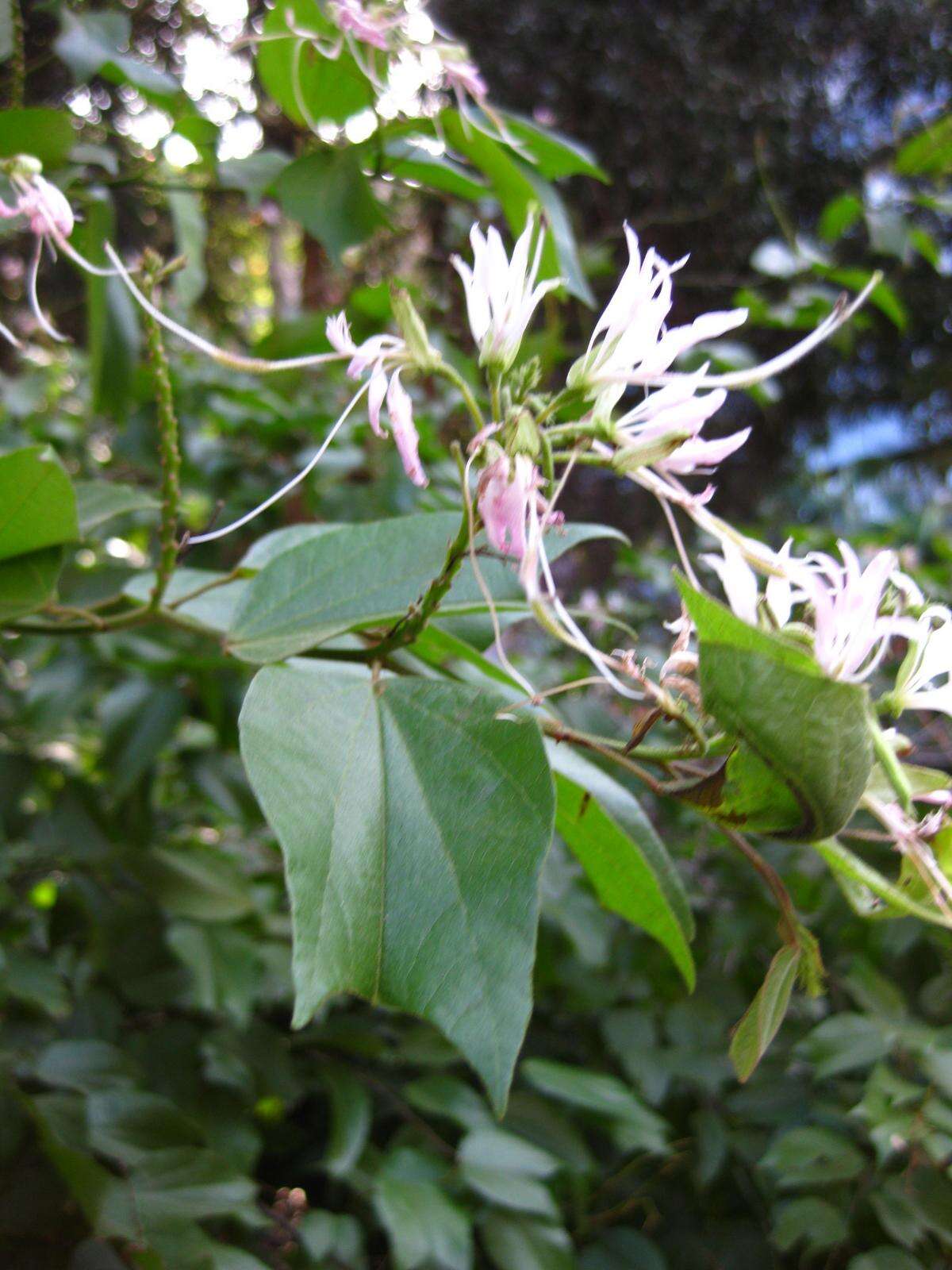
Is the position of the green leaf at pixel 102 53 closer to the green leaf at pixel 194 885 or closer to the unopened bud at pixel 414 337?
the unopened bud at pixel 414 337

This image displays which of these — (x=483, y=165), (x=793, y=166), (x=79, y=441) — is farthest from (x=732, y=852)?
(x=793, y=166)

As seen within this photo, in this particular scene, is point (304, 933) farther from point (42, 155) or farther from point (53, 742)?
point (53, 742)

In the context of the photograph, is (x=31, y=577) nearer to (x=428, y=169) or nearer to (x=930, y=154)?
(x=428, y=169)

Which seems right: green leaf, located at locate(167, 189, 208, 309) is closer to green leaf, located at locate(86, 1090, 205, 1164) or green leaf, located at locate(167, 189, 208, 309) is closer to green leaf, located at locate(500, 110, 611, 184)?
green leaf, located at locate(500, 110, 611, 184)

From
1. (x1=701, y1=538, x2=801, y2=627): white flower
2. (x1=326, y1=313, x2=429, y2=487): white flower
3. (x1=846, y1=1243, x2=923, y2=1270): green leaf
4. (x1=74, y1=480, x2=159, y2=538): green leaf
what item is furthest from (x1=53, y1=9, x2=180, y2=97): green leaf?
(x1=846, y1=1243, x2=923, y2=1270): green leaf

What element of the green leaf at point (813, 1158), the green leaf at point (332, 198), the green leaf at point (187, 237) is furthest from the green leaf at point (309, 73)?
the green leaf at point (813, 1158)
